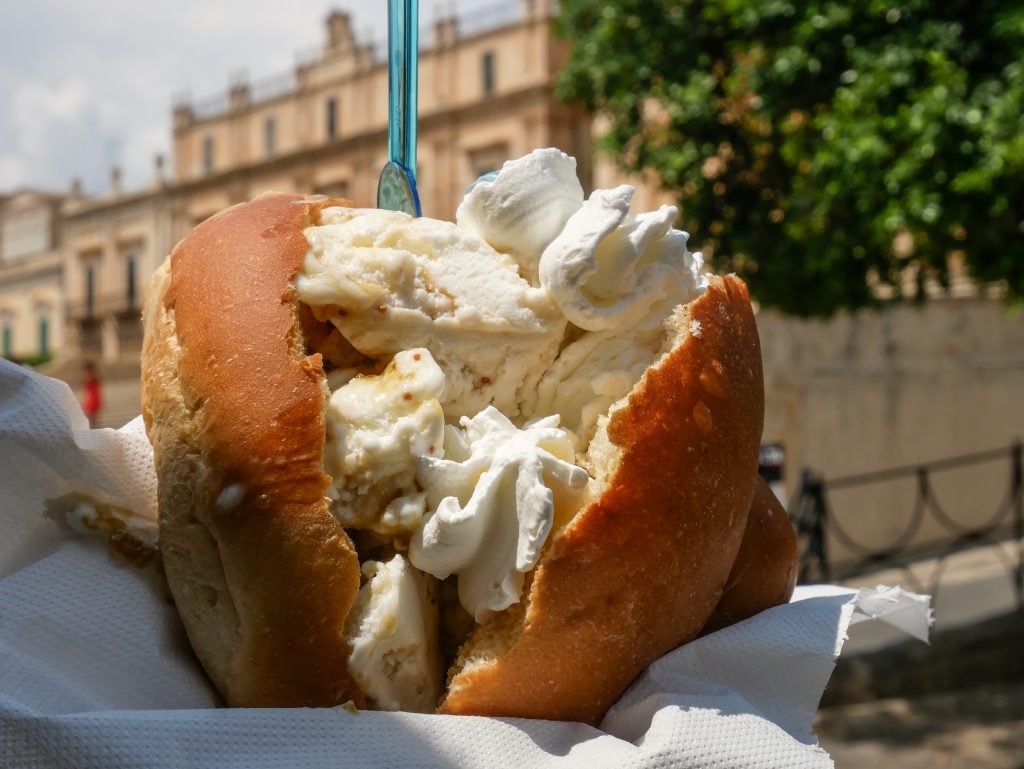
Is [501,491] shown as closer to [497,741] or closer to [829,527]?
[497,741]

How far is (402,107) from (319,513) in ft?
2.51

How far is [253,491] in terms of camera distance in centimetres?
133

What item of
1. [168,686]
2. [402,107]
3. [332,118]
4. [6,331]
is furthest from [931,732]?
[6,331]

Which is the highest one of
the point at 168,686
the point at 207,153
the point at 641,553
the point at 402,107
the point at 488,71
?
the point at 488,71

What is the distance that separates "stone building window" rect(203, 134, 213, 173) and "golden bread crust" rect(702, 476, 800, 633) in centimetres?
3161

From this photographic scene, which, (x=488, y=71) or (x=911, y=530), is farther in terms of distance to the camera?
(x=488, y=71)

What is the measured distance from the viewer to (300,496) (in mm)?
1323

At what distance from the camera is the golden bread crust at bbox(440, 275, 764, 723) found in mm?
1386

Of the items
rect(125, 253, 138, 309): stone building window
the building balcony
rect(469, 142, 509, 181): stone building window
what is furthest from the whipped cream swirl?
rect(125, 253, 138, 309): stone building window

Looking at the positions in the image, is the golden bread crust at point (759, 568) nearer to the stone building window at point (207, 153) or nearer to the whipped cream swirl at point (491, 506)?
the whipped cream swirl at point (491, 506)

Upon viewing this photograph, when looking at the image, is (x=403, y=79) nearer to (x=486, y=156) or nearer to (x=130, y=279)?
(x=486, y=156)

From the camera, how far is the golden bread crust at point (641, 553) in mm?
1386

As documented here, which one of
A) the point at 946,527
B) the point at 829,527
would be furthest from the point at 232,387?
the point at 946,527

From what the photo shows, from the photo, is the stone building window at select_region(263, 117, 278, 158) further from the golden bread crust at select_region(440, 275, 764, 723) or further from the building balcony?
the golden bread crust at select_region(440, 275, 764, 723)
